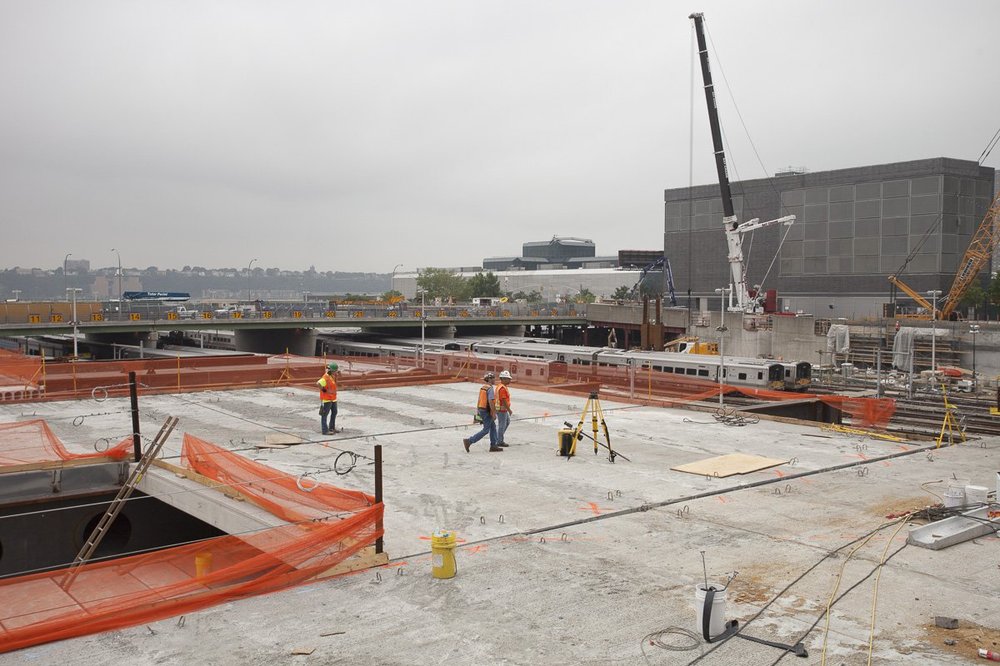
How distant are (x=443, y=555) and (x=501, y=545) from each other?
1458 mm

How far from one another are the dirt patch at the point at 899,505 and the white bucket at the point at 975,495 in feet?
2.74

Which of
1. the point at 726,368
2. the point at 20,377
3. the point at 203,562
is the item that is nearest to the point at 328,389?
the point at 203,562

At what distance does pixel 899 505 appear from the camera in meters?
12.8

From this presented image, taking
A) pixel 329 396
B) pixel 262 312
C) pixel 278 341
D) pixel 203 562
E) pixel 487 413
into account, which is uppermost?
pixel 262 312

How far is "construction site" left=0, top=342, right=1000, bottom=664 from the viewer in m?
7.79

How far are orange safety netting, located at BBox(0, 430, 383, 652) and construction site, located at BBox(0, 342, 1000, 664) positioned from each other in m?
0.03

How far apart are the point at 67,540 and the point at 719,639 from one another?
13915mm

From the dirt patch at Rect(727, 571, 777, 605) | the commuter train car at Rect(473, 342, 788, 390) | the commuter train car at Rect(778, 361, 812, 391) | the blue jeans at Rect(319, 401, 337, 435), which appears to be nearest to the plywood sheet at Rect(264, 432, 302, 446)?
the blue jeans at Rect(319, 401, 337, 435)

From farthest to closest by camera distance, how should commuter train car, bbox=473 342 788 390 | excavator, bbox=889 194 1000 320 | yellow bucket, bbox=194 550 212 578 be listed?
excavator, bbox=889 194 1000 320
commuter train car, bbox=473 342 788 390
yellow bucket, bbox=194 550 212 578

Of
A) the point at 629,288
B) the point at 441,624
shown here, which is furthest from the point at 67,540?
the point at 629,288

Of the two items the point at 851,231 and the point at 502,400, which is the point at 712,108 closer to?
the point at 851,231

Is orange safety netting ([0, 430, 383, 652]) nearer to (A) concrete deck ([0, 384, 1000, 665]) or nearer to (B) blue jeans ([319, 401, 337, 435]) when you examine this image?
(A) concrete deck ([0, 384, 1000, 665])

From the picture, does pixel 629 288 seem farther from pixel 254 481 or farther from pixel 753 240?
pixel 254 481

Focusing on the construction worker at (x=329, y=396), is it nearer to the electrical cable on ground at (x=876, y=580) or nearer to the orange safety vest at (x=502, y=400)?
the orange safety vest at (x=502, y=400)
